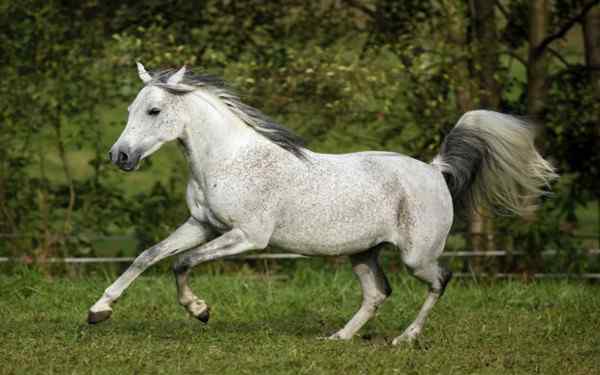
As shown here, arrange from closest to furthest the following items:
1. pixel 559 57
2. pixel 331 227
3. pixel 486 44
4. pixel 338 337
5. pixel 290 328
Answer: pixel 331 227
pixel 338 337
pixel 290 328
pixel 486 44
pixel 559 57

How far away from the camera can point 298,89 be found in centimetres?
1162

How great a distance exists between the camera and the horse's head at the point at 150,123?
677cm

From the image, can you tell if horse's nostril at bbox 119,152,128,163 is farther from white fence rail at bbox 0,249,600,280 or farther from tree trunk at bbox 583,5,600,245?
tree trunk at bbox 583,5,600,245

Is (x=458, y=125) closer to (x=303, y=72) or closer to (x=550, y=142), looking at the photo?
(x=303, y=72)

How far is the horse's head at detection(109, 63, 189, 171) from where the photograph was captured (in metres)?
6.77

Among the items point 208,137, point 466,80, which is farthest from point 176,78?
point 466,80

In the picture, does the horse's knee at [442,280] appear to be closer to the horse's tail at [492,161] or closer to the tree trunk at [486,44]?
the horse's tail at [492,161]

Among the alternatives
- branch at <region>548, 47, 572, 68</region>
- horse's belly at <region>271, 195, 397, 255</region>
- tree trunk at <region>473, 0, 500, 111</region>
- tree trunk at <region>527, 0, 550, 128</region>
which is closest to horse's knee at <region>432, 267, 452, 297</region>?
horse's belly at <region>271, 195, 397, 255</region>

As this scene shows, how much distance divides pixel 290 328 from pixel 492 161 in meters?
1.82

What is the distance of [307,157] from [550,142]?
5793 millimetres

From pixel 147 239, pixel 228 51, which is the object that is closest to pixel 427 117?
pixel 228 51

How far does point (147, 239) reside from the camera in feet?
39.0

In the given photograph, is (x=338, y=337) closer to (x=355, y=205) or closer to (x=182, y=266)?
(x=355, y=205)

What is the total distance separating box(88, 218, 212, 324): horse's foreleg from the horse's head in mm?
527
